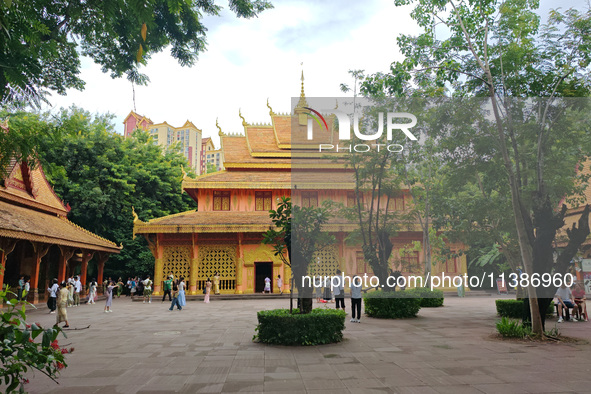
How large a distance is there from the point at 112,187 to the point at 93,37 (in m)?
20.0

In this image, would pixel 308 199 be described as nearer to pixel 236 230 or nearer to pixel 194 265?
pixel 236 230

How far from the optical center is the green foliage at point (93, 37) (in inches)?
189

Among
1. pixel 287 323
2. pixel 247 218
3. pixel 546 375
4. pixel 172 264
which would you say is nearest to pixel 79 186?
pixel 172 264

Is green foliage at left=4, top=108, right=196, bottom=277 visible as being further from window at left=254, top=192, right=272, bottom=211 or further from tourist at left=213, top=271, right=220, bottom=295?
window at left=254, top=192, right=272, bottom=211

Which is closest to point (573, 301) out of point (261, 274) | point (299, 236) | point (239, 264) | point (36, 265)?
point (299, 236)

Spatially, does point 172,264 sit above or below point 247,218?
below

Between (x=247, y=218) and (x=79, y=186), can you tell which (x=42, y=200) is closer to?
(x=79, y=186)

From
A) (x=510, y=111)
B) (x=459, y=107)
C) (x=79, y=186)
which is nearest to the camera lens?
(x=510, y=111)

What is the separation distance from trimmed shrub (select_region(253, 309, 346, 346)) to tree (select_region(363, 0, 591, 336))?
4.47 metres

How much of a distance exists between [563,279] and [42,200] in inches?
853

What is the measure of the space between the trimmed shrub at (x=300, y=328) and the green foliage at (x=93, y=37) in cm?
557

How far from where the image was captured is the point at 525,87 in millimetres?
10477

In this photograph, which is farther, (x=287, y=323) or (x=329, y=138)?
(x=329, y=138)

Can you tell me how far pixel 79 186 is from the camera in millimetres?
26250
